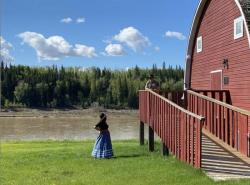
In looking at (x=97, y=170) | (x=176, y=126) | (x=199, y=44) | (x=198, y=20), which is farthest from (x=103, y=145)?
(x=198, y=20)

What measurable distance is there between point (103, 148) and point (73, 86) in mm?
110648

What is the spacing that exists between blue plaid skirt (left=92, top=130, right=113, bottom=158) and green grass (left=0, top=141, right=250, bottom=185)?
10.5 inches

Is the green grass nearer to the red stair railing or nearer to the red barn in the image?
the red barn

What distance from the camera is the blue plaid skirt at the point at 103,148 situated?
16.4 metres

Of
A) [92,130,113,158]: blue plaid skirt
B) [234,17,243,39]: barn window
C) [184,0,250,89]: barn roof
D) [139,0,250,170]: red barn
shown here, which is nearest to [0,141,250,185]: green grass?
[92,130,113,158]: blue plaid skirt

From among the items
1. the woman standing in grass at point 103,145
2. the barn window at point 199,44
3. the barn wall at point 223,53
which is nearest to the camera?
the woman standing in grass at point 103,145

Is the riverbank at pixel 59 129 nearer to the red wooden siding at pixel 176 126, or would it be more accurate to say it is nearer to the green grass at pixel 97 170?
the red wooden siding at pixel 176 126

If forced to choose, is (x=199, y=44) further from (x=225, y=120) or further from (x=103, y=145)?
(x=225, y=120)

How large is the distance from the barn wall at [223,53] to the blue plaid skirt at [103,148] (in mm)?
4141

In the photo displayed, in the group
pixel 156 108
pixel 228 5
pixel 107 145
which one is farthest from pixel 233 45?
pixel 107 145

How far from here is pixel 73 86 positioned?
Answer: 126500 millimetres

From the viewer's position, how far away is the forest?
11775 centimetres

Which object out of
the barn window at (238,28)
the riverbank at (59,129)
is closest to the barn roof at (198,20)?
the barn window at (238,28)

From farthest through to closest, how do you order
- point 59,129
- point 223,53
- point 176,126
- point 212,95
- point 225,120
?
1. point 59,129
2. point 223,53
3. point 212,95
4. point 176,126
5. point 225,120
